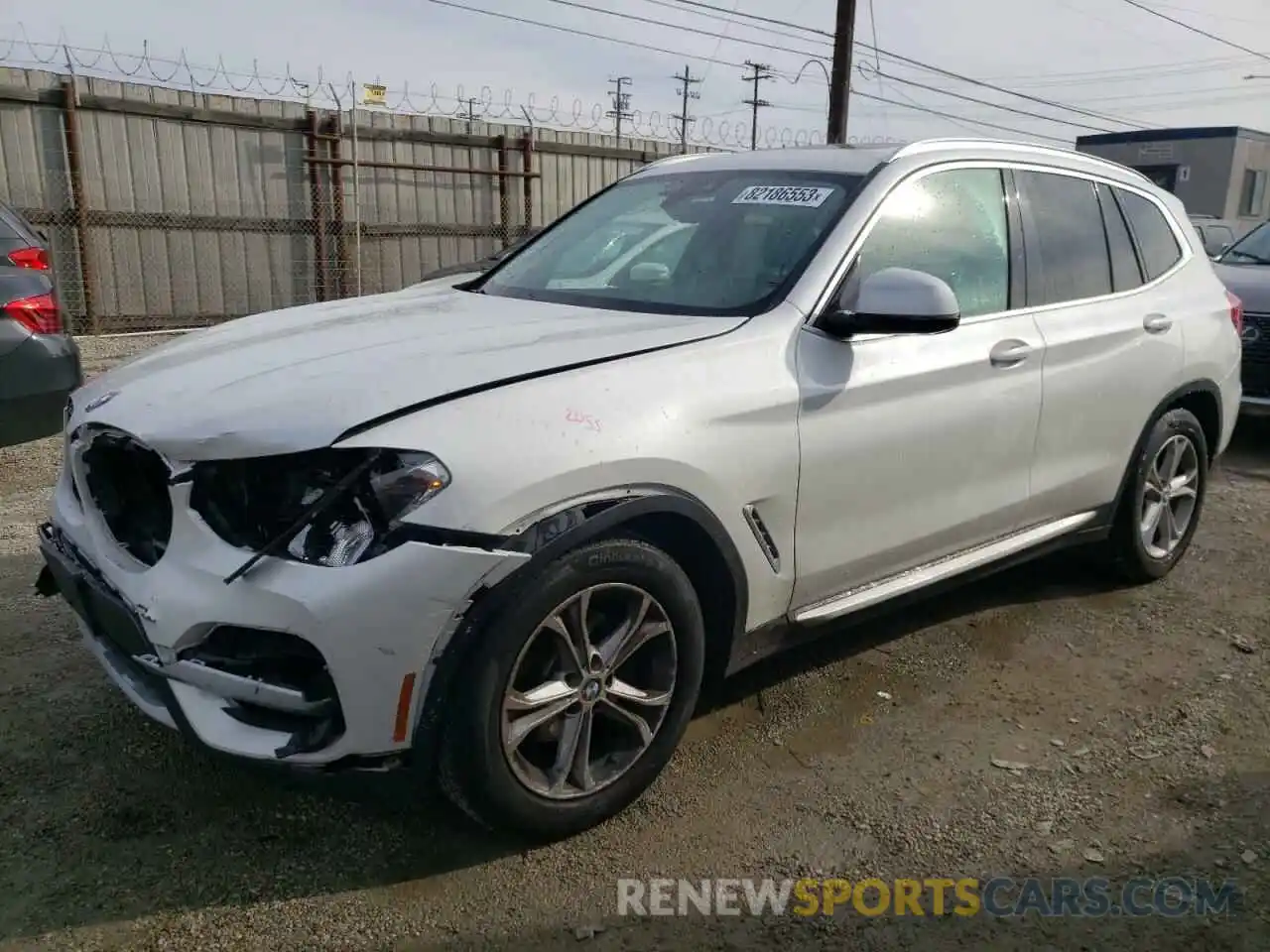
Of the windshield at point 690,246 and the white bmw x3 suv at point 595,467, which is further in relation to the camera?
the windshield at point 690,246

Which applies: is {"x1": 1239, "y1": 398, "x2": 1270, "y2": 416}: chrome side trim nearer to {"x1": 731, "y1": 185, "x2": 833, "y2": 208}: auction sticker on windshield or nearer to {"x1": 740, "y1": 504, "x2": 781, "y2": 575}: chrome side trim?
{"x1": 731, "y1": 185, "x2": 833, "y2": 208}: auction sticker on windshield

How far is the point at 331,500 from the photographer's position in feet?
7.14

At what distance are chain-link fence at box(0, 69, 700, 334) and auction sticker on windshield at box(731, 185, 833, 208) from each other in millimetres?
9198

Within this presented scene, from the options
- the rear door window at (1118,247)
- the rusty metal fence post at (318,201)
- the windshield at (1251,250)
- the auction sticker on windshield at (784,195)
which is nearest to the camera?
the auction sticker on windshield at (784,195)

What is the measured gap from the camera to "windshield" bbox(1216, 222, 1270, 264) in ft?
26.9

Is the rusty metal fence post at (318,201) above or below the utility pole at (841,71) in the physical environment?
below

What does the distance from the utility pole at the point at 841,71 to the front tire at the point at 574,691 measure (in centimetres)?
1358

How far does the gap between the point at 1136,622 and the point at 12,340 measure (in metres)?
5.08

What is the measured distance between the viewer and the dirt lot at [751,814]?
236cm

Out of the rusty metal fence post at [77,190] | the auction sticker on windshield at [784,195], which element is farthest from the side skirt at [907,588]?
the rusty metal fence post at [77,190]

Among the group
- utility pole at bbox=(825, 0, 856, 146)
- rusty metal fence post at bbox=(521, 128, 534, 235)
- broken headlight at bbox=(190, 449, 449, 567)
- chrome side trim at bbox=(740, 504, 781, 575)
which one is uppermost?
utility pole at bbox=(825, 0, 856, 146)

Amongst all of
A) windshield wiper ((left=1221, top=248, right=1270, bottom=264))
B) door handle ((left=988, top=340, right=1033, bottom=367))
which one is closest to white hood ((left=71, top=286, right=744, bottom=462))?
door handle ((left=988, top=340, right=1033, bottom=367))

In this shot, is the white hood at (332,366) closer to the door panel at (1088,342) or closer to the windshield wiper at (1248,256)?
the door panel at (1088,342)

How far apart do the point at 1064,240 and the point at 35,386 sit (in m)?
4.53
